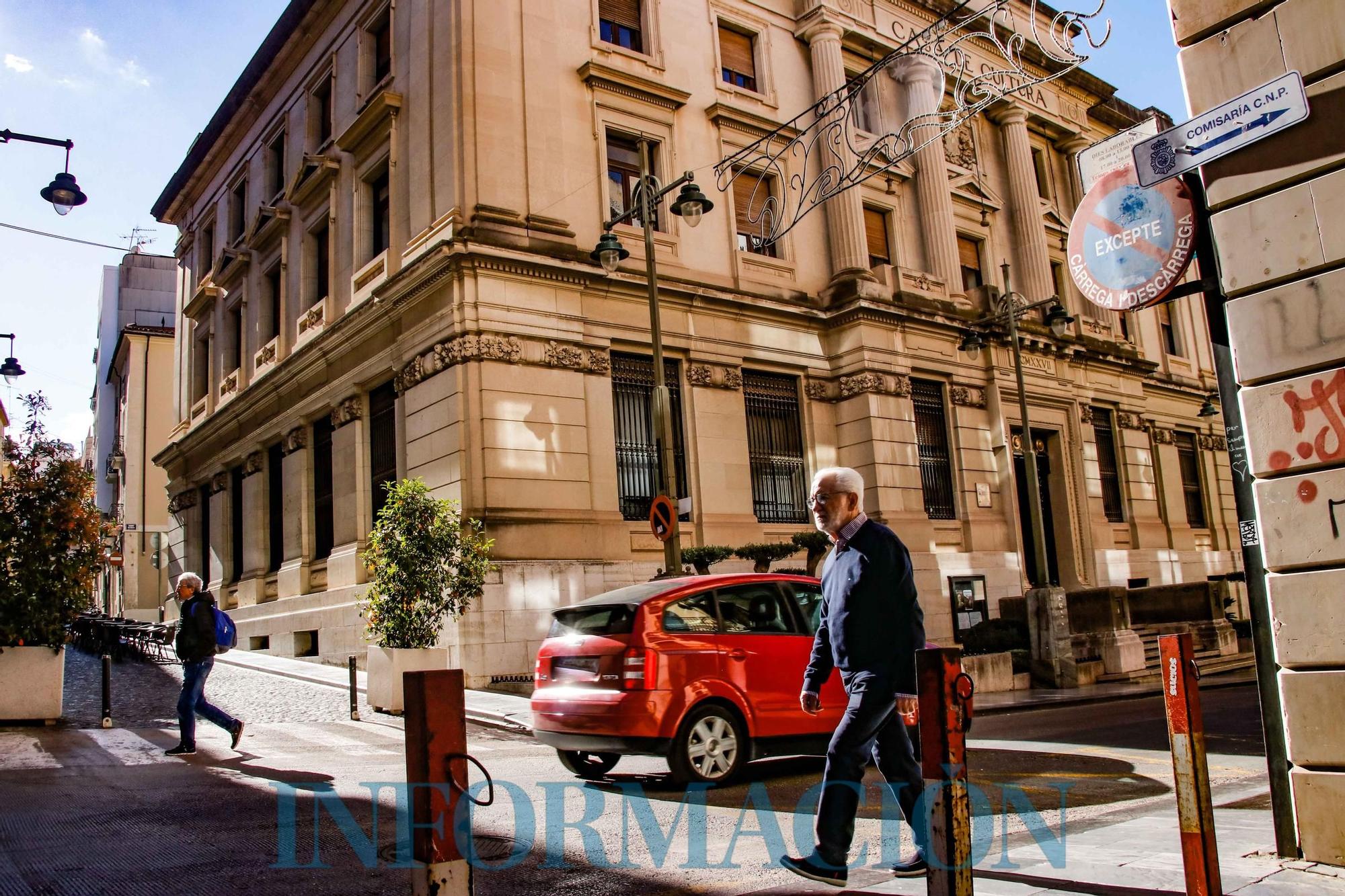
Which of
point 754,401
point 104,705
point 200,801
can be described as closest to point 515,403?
point 754,401

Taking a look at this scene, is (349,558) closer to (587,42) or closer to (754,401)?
(754,401)

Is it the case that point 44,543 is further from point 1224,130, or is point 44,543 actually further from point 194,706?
point 1224,130

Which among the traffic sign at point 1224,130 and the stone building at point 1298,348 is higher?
the traffic sign at point 1224,130

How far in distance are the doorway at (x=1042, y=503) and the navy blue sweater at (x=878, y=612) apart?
935 inches

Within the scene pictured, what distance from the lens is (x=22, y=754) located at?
9.89 metres

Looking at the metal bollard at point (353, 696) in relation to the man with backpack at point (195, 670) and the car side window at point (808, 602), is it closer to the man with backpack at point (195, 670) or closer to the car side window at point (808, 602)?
the man with backpack at point (195, 670)

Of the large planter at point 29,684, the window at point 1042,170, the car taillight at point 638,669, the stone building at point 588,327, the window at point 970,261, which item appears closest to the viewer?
the car taillight at point 638,669

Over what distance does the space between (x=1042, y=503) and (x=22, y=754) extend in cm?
2679

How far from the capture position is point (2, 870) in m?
5.25

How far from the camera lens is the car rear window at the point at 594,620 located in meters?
8.37

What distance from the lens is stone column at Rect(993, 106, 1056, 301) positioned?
101 feet

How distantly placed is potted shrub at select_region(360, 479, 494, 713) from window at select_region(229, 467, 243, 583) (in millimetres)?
15877

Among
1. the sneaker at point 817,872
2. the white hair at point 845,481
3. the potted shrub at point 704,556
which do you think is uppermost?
the potted shrub at point 704,556

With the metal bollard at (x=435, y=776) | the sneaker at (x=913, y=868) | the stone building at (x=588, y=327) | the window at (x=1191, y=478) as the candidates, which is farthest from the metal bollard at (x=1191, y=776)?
the window at (x=1191, y=478)
